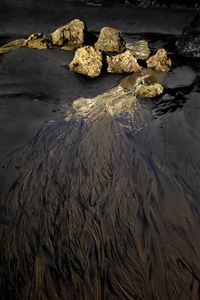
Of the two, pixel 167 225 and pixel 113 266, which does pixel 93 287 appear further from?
pixel 167 225

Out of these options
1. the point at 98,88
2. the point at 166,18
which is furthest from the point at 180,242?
the point at 166,18

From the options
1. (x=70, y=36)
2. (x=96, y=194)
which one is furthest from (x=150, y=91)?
(x=70, y=36)

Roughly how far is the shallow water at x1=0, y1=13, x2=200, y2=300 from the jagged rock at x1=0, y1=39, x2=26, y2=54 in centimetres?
127

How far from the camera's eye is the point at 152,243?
3.34 metres

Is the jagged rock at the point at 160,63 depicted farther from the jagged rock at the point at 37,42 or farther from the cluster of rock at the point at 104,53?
the jagged rock at the point at 37,42

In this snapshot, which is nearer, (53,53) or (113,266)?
(113,266)

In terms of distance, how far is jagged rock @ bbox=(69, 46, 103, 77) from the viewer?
21.8 feet

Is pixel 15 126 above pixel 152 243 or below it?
above

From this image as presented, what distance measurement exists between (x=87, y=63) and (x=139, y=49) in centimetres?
184

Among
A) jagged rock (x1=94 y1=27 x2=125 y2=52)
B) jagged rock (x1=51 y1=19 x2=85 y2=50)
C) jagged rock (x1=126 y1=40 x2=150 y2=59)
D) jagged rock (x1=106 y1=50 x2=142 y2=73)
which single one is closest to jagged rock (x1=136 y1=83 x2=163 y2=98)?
jagged rock (x1=106 y1=50 x2=142 y2=73)

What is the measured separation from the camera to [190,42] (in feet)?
27.4

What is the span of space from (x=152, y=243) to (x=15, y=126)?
2720mm

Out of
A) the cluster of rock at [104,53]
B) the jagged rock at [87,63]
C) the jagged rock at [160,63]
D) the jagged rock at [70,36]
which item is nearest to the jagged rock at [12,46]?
the cluster of rock at [104,53]

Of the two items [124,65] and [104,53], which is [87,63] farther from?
[104,53]
